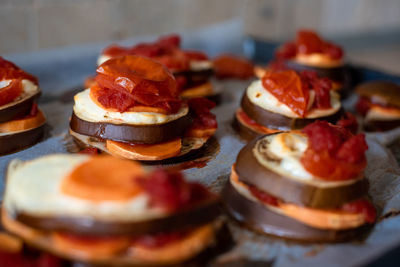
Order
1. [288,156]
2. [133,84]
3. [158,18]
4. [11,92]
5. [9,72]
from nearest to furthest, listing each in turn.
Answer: [288,156] → [133,84] → [11,92] → [9,72] → [158,18]

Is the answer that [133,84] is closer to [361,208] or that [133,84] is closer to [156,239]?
[156,239]

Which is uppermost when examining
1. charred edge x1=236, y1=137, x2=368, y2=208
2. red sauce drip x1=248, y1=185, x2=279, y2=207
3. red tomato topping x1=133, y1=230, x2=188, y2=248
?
charred edge x1=236, y1=137, x2=368, y2=208

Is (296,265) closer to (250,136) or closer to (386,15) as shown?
(250,136)

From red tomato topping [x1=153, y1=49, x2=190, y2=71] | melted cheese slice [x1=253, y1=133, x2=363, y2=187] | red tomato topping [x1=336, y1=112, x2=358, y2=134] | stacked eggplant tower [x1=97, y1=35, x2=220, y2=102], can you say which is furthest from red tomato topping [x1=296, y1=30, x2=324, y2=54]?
melted cheese slice [x1=253, y1=133, x2=363, y2=187]

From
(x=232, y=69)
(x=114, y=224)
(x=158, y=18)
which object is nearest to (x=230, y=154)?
(x=114, y=224)

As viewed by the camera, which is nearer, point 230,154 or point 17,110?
point 17,110

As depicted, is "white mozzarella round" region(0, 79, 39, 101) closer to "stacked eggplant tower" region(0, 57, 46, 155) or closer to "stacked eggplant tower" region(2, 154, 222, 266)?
"stacked eggplant tower" region(0, 57, 46, 155)
